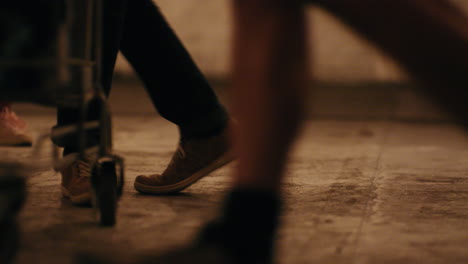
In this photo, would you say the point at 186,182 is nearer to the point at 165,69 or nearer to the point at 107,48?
the point at 165,69

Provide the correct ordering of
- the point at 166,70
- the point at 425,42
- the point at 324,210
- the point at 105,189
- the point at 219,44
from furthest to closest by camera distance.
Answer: the point at 219,44
the point at 166,70
the point at 324,210
the point at 105,189
the point at 425,42

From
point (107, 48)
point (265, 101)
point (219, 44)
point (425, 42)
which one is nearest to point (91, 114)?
point (107, 48)

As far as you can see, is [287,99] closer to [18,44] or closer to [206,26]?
[18,44]

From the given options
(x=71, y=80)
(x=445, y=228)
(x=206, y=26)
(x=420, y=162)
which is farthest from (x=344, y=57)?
(x=71, y=80)

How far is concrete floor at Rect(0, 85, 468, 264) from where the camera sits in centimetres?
124

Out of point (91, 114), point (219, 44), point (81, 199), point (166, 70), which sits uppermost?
point (219, 44)

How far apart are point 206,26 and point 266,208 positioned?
3.72 m

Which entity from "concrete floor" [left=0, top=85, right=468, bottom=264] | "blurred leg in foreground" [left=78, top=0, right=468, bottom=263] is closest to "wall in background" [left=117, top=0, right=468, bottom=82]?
"concrete floor" [left=0, top=85, right=468, bottom=264]

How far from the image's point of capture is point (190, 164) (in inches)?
68.8

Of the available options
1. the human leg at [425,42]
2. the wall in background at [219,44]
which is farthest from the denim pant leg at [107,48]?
the wall in background at [219,44]

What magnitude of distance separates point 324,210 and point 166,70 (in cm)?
57

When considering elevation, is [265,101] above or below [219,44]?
below

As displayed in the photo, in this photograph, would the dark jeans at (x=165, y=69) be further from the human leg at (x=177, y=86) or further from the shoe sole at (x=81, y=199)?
the shoe sole at (x=81, y=199)

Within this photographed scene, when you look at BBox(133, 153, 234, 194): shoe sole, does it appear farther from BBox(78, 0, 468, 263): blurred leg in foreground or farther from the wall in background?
the wall in background
